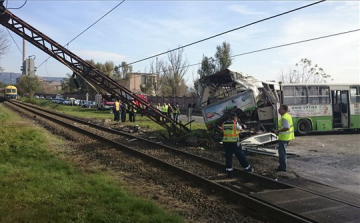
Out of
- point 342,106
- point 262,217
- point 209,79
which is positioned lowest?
point 262,217

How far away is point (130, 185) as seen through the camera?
8164 mm

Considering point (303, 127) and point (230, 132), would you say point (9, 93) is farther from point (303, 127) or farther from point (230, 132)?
point (230, 132)

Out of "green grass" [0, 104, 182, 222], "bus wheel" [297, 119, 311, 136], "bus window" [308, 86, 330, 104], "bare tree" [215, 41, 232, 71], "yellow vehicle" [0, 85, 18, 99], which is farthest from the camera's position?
"yellow vehicle" [0, 85, 18, 99]

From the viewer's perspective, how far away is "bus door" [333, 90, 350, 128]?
65.3 ft

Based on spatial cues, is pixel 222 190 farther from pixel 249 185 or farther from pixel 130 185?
pixel 130 185

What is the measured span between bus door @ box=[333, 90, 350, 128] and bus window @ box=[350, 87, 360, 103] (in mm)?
322

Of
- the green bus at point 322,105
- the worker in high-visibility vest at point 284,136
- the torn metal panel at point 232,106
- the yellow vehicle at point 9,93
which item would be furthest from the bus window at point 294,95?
the yellow vehicle at point 9,93

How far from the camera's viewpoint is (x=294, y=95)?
19.1 m

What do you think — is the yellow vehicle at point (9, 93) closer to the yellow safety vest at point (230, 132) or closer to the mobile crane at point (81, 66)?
the mobile crane at point (81, 66)

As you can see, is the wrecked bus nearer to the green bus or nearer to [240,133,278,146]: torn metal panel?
[240,133,278,146]: torn metal panel

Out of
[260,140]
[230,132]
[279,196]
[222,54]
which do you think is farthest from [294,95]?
[222,54]

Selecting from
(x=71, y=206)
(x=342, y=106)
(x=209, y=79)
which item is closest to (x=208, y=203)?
(x=71, y=206)

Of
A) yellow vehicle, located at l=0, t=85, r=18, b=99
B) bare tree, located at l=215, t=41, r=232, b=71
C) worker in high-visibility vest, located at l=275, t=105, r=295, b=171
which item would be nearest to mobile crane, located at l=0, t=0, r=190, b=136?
worker in high-visibility vest, located at l=275, t=105, r=295, b=171

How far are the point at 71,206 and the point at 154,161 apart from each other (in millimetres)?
5112
